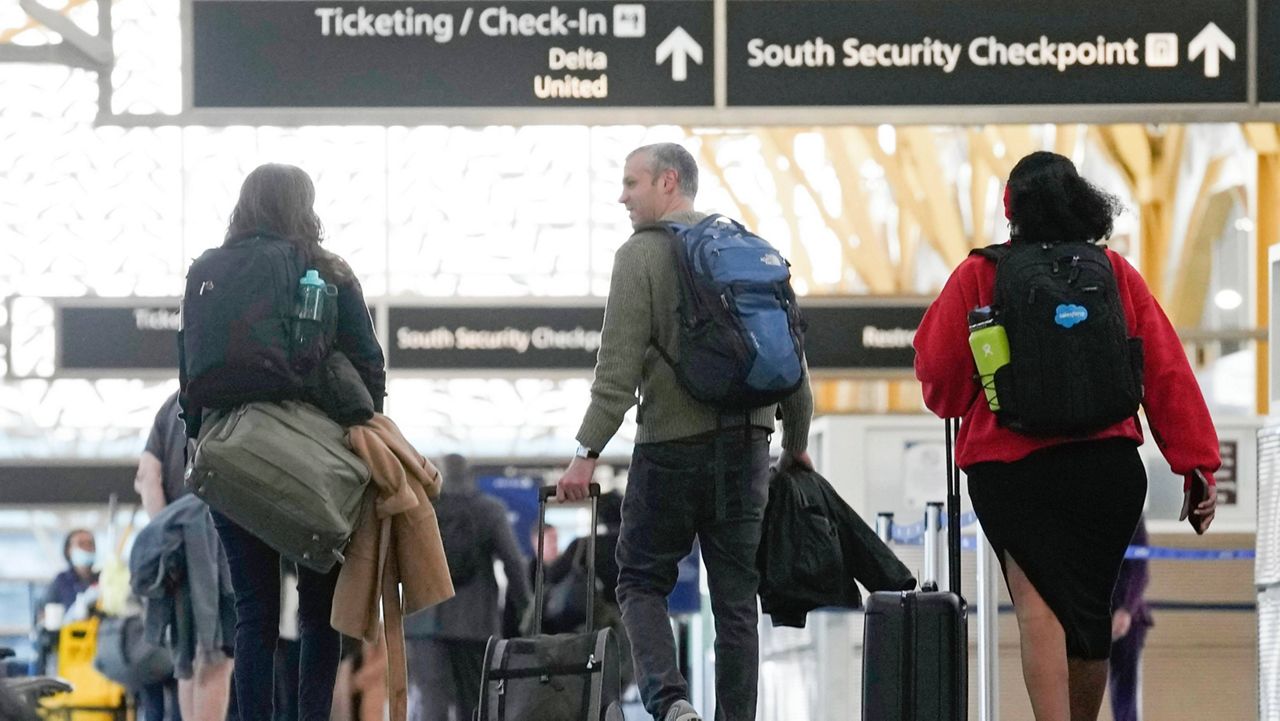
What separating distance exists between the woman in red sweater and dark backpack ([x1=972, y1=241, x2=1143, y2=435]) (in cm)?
8

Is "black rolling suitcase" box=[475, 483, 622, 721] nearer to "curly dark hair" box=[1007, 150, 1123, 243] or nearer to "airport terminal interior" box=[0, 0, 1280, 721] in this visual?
"curly dark hair" box=[1007, 150, 1123, 243]

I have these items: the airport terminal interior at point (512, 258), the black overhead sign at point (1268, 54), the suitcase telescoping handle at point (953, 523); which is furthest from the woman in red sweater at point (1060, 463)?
the airport terminal interior at point (512, 258)

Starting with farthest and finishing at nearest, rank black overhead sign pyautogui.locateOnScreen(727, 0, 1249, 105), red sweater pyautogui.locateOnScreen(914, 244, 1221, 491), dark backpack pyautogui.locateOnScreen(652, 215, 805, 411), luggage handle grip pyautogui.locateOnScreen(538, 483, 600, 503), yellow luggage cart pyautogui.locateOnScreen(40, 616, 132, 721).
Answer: yellow luggage cart pyautogui.locateOnScreen(40, 616, 132, 721) → black overhead sign pyautogui.locateOnScreen(727, 0, 1249, 105) → luggage handle grip pyautogui.locateOnScreen(538, 483, 600, 503) → dark backpack pyautogui.locateOnScreen(652, 215, 805, 411) → red sweater pyautogui.locateOnScreen(914, 244, 1221, 491)

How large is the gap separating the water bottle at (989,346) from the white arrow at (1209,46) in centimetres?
332

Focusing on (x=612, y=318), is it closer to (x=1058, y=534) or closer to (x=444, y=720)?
(x=1058, y=534)

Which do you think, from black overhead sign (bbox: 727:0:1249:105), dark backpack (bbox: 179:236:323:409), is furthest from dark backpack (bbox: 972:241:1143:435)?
black overhead sign (bbox: 727:0:1249:105)

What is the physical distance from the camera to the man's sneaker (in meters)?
4.92

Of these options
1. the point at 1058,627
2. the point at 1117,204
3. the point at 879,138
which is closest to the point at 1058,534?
the point at 1058,627

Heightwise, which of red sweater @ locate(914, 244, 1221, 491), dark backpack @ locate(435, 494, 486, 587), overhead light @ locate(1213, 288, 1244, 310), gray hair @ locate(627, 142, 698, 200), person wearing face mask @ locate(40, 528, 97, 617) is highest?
gray hair @ locate(627, 142, 698, 200)

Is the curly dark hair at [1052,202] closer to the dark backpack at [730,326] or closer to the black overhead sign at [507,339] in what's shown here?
the dark backpack at [730,326]

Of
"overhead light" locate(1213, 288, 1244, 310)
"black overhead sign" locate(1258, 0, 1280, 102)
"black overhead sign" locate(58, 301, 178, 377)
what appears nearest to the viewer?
"black overhead sign" locate(1258, 0, 1280, 102)

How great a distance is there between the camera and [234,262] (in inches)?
199

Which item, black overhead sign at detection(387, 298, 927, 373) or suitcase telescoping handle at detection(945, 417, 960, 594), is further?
black overhead sign at detection(387, 298, 927, 373)

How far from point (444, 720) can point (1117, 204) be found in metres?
5.50
